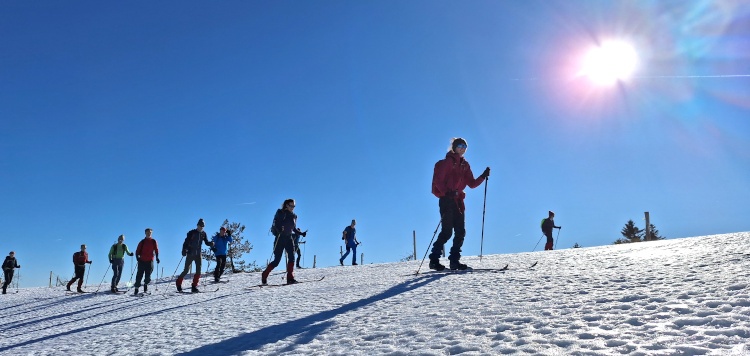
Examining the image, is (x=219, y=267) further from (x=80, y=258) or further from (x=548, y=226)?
(x=548, y=226)

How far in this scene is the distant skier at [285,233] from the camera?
36.2 ft

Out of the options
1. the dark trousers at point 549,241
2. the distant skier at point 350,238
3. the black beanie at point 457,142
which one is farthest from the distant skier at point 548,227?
the black beanie at point 457,142

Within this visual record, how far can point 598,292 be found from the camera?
15.3ft

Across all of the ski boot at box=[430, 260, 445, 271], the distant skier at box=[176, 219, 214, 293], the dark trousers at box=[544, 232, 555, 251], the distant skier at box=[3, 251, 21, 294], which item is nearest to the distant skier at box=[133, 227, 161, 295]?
the distant skier at box=[176, 219, 214, 293]

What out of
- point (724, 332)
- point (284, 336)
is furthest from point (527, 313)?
point (284, 336)

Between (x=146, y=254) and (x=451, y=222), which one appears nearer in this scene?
(x=451, y=222)

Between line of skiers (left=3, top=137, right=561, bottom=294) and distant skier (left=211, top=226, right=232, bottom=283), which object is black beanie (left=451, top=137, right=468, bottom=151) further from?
distant skier (left=211, top=226, right=232, bottom=283)

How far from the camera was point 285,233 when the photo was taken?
1107 centimetres

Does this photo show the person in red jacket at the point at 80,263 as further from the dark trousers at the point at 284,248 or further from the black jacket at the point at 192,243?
the dark trousers at the point at 284,248

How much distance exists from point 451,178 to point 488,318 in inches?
164

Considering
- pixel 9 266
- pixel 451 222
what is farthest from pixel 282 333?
pixel 9 266

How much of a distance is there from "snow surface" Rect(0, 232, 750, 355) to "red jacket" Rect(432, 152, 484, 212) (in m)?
1.30

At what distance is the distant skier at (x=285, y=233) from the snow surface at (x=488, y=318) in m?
3.10

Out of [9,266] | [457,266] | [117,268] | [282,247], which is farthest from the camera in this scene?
[9,266]
